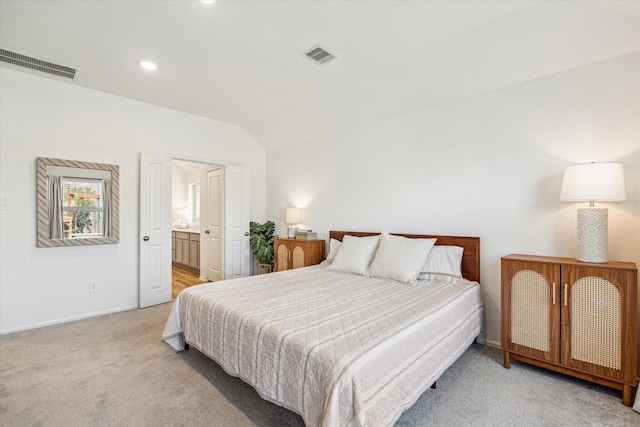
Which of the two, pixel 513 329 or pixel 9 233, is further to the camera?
pixel 9 233

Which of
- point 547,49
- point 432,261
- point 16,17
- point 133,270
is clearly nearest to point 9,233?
point 133,270

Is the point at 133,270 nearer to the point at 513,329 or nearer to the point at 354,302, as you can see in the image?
the point at 354,302

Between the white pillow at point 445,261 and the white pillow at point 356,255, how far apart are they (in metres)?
0.58

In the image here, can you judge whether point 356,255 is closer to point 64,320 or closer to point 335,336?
point 335,336

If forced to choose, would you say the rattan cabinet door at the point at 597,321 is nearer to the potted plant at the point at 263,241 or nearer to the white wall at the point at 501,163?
the white wall at the point at 501,163

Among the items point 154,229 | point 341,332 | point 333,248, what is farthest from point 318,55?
point 154,229

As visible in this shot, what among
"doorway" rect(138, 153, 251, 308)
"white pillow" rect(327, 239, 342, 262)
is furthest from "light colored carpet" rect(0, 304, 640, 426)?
"white pillow" rect(327, 239, 342, 262)

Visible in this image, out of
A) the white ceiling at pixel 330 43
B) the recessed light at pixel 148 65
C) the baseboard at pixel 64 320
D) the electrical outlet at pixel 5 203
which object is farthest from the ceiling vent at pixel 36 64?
the baseboard at pixel 64 320

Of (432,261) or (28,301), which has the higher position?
(432,261)

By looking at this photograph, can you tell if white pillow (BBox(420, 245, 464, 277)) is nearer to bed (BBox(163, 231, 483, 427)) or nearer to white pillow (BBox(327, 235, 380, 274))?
bed (BBox(163, 231, 483, 427))

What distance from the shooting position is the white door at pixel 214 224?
5.15 m

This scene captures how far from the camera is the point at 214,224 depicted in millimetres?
5359

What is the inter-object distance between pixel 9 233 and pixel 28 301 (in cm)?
73

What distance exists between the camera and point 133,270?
3.87 metres
